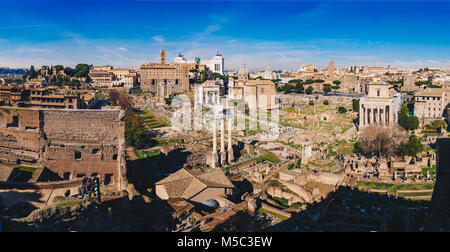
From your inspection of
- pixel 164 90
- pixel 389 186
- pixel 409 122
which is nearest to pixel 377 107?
pixel 409 122

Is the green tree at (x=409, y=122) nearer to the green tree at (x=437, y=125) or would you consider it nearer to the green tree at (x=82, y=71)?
the green tree at (x=437, y=125)

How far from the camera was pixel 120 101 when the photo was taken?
1838 inches

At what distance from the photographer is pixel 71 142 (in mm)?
19062

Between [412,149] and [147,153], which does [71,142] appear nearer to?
[147,153]

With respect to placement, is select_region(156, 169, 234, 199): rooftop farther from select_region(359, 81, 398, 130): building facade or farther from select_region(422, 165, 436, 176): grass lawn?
select_region(359, 81, 398, 130): building facade

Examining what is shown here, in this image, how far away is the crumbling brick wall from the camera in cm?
1864

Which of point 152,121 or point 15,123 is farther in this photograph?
point 152,121

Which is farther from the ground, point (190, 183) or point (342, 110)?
point (342, 110)

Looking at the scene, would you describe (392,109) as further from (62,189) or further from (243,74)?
(243,74)

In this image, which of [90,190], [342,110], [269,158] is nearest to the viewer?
[90,190]

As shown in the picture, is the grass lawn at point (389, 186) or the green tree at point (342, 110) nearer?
the grass lawn at point (389, 186)

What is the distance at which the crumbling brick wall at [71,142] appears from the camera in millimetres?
18641

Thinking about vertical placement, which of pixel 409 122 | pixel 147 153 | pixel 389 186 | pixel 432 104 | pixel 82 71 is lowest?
pixel 389 186

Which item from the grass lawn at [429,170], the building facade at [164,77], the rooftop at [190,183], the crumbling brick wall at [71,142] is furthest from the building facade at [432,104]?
the building facade at [164,77]
